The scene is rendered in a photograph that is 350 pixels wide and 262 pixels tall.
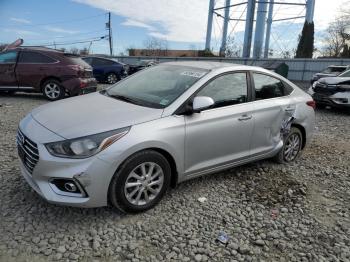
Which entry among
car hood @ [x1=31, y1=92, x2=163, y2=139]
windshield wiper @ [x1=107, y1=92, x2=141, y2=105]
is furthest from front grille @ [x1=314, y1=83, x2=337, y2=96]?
car hood @ [x1=31, y1=92, x2=163, y2=139]

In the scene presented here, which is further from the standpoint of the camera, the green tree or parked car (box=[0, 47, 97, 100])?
the green tree

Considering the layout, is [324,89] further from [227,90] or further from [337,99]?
[227,90]

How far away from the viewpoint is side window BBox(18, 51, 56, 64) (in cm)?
1031

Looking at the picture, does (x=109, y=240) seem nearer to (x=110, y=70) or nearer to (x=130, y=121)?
(x=130, y=121)

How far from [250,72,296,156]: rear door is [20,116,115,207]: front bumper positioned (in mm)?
2193

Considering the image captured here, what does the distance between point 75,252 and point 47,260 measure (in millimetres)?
232

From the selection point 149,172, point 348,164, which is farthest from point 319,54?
point 149,172

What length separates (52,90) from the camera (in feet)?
34.3

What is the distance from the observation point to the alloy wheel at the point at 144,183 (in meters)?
3.49

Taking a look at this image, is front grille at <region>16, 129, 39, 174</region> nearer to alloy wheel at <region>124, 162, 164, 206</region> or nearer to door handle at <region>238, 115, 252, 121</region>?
alloy wheel at <region>124, 162, 164, 206</region>

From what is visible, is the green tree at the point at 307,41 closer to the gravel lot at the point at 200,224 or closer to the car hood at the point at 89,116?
the gravel lot at the point at 200,224

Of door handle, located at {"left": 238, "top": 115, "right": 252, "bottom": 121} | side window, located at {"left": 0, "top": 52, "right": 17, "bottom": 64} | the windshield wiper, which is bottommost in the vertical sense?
door handle, located at {"left": 238, "top": 115, "right": 252, "bottom": 121}

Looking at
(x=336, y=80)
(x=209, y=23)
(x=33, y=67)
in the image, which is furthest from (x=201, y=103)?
(x=209, y=23)

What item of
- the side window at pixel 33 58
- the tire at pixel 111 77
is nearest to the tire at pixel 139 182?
the side window at pixel 33 58
